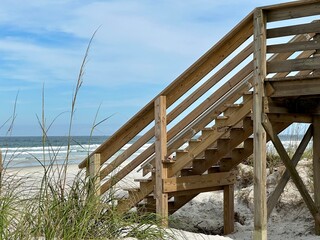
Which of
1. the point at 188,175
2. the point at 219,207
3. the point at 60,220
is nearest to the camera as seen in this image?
the point at 60,220

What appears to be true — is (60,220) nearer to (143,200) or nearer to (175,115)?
(175,115)

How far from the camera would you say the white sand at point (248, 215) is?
9441 millimetres

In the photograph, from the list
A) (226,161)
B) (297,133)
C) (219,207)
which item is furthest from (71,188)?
(297,133)

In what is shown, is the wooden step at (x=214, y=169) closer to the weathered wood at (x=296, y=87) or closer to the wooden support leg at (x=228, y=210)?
the wooden support leg at (x=228, y=210)

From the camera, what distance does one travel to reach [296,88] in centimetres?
743

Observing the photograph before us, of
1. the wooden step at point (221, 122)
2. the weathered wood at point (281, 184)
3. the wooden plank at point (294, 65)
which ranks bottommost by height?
the weathered wood at point (281, 184)

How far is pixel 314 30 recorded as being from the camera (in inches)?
287

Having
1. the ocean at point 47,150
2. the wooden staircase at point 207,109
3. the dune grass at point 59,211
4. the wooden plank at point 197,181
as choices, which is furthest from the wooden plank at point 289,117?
the dune grass at point 59,211

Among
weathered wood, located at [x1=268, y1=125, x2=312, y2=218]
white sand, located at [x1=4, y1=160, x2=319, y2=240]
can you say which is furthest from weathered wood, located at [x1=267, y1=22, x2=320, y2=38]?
white sand, located at [x1=4, y1=160, x2=319, y2=240]

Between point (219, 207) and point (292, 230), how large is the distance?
6.96 feet

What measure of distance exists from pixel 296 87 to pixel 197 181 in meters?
2.30

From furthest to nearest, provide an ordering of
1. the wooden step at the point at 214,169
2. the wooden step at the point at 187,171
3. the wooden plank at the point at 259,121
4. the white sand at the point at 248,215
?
the wooden step at the point at 214,169 < the white sand at the point at 248,215 < the wooden step at the point at 187,171 < the wooden plank at the point at 259,121

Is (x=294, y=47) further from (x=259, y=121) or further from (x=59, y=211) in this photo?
(x=59, y=211)

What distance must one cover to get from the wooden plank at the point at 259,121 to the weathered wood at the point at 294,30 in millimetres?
152
